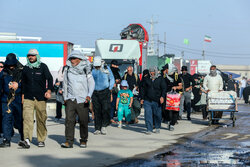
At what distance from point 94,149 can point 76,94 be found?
1.17m

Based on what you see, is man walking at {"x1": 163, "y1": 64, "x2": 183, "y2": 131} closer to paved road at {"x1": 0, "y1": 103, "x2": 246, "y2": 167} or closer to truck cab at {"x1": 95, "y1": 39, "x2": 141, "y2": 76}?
paved road at {"x1": 0, "y1": 103, "x2": 246, "y2": 167}

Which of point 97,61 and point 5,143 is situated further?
point 97,61

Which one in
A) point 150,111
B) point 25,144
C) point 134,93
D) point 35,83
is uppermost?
point 35,83

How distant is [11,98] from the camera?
11531mm

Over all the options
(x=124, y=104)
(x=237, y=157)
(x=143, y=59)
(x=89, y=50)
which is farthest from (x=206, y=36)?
(x=237, y=157)

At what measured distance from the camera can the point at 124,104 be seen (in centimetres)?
1711

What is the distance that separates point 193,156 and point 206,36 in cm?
10460

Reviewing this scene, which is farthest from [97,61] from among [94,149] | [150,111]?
[94,149]

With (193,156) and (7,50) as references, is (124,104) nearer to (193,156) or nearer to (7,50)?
(193,156)

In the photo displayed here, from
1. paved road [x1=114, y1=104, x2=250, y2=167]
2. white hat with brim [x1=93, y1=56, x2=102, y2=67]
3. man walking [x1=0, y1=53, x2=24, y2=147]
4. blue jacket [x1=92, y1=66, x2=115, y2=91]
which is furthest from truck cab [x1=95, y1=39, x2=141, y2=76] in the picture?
man walking [x1=0, y1=53, x2=24, y2=147]

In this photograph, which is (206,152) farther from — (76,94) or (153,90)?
(153,90)

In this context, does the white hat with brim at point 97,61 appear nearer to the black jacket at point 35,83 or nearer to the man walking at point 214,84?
the black jacket at point 35,83

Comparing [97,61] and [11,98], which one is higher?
[97,61]

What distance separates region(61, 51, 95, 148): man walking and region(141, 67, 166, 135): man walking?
3337 millimetres
